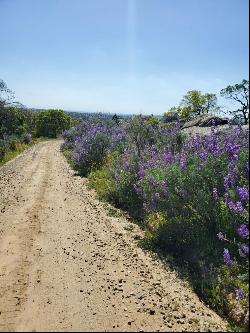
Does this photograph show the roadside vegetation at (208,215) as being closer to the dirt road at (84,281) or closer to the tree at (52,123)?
the dirt road at (84,281)

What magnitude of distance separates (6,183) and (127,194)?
6958mm

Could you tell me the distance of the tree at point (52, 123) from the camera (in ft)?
249

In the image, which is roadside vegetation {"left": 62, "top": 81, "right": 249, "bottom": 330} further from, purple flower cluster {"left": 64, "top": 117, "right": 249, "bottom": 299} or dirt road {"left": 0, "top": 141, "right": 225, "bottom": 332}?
dirt road {"left": 0, "top": 141, "right": 225, "bottom": 332}

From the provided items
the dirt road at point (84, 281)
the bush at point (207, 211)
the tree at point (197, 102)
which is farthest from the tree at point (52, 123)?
the bush at point (207, 211)

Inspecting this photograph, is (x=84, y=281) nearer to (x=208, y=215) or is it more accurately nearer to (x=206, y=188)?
Answer: (x=208, y=215)

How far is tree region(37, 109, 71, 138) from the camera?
2985 inches

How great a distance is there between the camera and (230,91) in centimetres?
3997

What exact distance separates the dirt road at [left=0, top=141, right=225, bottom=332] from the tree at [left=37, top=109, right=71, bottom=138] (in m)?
65.5

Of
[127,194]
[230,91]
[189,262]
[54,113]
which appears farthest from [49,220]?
[54,113]

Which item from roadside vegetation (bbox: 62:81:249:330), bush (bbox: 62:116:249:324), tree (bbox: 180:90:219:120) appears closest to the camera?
roadside vegetation (bbox: 62:81:249:330)

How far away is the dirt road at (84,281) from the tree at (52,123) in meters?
65.5

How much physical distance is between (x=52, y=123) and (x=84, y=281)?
240 ft

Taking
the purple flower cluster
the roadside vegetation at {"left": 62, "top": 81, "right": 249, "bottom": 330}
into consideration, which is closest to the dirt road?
the roadside vegetation at {"left": 62, "top": 81, "right": 249, "bottom": 330}

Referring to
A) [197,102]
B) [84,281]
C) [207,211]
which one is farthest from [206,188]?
[197,102]
